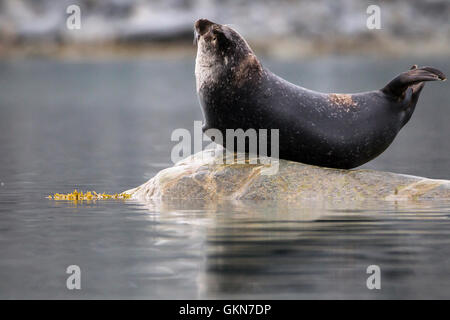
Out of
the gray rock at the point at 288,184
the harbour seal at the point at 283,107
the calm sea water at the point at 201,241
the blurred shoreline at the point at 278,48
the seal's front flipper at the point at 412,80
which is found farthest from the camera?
the blurred shoreline at the point at 278,48

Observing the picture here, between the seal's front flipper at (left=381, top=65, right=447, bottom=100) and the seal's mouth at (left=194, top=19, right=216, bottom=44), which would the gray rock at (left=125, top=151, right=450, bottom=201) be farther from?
the seal's mouth at (left=194, top=19, right=216, bottom=44)

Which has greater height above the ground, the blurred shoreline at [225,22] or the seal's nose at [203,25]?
the blurred shoreline at [225,22]

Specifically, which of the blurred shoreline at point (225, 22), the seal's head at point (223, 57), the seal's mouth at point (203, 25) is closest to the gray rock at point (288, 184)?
the seal's head at point (223, 57)

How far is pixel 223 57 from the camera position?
16.4 meters

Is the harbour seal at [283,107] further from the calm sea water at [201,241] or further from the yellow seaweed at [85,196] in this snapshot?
the yellow seaweed at [85,196]

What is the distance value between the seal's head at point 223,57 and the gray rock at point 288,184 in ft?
4.70

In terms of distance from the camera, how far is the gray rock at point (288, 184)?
16.0 m

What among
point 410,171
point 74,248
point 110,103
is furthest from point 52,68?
point 74,248

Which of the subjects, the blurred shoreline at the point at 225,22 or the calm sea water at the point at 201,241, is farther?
the blurred shoreline at the point at 225,22

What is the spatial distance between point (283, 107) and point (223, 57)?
127 centimetres

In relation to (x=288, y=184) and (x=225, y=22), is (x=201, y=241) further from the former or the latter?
(x=225, y=22)

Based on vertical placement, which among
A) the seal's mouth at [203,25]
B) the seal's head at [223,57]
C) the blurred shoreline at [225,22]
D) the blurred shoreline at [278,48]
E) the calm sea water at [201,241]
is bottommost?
the calm sea water at [201,241]

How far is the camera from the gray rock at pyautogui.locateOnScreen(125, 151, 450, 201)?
1599 centimetres
